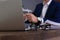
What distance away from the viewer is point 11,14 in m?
0.86

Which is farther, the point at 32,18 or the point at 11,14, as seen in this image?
the point at 32,18

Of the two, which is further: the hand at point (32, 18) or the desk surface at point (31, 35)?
the hand at point (32, 18)

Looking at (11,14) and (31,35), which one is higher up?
(11,14)

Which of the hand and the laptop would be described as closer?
the laptop

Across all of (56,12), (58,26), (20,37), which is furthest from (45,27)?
(56,12)

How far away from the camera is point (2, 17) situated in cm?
87

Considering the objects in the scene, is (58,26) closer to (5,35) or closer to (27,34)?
(27,34)

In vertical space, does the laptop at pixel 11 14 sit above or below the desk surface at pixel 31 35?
above

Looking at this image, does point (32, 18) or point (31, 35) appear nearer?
point (31, 35)

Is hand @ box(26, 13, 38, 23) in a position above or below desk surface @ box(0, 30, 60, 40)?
above

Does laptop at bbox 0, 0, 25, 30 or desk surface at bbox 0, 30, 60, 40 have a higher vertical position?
laptop at bbox 0, 0, 25, 30

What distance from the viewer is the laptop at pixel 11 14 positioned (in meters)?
0.84

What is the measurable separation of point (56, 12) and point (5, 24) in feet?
1.99

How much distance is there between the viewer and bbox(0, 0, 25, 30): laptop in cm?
84
